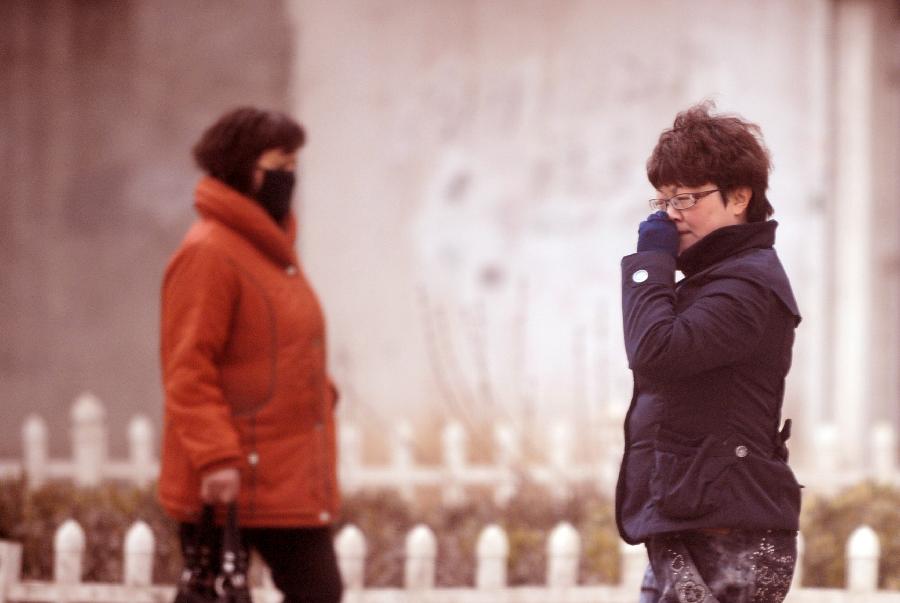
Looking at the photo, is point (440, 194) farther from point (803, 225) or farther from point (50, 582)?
point (50, 582)

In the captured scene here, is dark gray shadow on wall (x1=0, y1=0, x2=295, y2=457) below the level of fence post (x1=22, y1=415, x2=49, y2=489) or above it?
above

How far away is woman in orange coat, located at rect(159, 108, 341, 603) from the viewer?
3518 mm

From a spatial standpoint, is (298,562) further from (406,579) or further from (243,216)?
(406,579)

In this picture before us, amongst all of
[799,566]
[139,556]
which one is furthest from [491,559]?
[139,556]

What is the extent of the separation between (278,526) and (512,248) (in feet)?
13.8

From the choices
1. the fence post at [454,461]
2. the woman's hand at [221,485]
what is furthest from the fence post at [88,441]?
the woman's hand at [221,485]

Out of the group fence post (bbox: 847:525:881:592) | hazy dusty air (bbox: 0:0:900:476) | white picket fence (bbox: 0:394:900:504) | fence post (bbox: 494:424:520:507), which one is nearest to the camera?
A: fence post (bbox: 847:525:881:592)

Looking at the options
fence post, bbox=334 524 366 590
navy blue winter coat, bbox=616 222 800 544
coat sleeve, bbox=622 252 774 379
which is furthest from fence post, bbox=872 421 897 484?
coat sleeve, bbox=622 252 774 379

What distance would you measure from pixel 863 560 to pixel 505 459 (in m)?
2.70

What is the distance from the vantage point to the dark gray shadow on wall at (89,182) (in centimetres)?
804

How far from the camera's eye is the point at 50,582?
4750mm

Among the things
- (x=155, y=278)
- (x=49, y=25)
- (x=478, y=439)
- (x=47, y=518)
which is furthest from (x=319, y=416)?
(x=49, y=25)

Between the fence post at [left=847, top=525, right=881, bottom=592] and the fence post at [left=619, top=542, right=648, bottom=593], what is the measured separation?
0.63 meters

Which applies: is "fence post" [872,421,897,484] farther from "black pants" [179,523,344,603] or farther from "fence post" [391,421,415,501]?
"black pants" [179,523,344,603]
